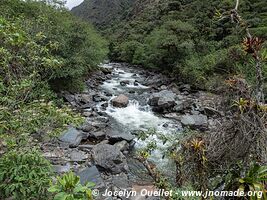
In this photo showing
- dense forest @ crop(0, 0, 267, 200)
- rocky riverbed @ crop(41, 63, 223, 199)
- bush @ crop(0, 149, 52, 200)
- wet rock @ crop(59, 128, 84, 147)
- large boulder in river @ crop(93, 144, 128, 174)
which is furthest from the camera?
wet rock @ crop(59, 128, 84, 147)

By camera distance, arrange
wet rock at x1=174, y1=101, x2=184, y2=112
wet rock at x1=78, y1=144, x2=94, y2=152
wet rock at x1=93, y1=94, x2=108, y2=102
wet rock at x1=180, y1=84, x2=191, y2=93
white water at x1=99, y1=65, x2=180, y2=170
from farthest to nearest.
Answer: wet rock at x1=180, y1=84, x2=191, y2=93, wet rock at x1=93, y1=94, x2=108, y2=102, wet rock at x1=174, y1=101, x2=184, y2=112, white water at x1=99, y1=65, x2=180, y2=170, wet rock at x1=78, y1=144, x2=94, y2=152

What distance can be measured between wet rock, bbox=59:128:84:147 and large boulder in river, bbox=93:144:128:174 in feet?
4.49

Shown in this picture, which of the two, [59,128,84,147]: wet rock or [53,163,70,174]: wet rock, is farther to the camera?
[59,128,84,147]: wet rock

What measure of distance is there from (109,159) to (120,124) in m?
4.88

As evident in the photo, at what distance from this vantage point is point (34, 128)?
4.50 meters

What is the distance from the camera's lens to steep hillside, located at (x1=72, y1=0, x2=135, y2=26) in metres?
86.6

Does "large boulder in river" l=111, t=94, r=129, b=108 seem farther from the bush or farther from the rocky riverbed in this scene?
the bush

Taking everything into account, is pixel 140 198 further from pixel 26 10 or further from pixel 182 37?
pixel 182 37

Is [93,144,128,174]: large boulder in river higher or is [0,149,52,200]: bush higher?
[0,149,52,200]: bush

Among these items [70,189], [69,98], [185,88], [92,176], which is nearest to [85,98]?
[69,98]

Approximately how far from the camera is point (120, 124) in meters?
12.8

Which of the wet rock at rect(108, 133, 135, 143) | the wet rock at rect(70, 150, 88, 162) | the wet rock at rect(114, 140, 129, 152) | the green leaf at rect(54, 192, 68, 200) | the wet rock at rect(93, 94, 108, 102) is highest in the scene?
the green leaf at rect(54, 192, 68, 200)

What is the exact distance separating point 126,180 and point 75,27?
1152 centimetres

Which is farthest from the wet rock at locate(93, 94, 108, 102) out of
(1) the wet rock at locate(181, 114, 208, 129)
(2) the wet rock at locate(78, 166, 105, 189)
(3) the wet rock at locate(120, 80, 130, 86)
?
(2) the wet rock at locate(78, 166, 105, 189)
